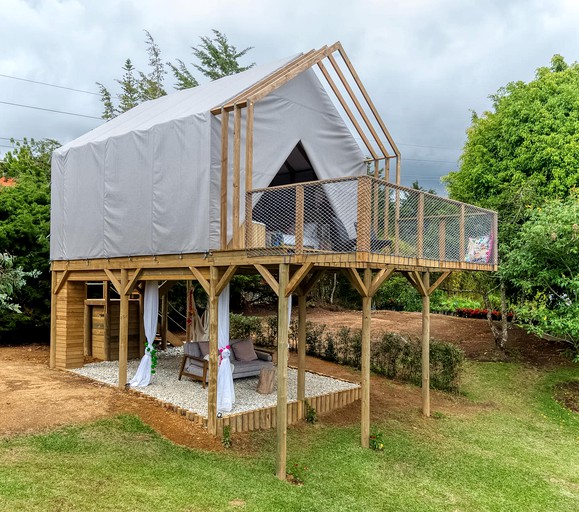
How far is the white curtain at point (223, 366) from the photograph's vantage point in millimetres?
8406

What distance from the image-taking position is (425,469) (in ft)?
24.1

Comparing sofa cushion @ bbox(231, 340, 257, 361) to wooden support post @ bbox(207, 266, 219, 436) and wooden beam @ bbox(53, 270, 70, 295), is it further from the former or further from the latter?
wooden beam @ bbox(53, 270, 70, 295)

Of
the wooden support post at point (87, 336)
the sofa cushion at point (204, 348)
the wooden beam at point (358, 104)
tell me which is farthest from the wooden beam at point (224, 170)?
the wooden support post at point (87, 336)

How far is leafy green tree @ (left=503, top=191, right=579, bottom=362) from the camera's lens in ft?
35.9

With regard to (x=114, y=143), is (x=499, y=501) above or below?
below

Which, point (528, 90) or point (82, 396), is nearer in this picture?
point (82, 396)

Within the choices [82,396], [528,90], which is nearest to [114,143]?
[82,396]

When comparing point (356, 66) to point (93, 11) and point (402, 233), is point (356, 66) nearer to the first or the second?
point (402, 233)

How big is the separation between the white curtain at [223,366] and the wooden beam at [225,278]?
0.98 feet

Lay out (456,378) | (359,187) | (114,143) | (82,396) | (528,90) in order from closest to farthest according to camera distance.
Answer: (359,187) < (82,396) < (114,143) < (456,378) < (528,90)

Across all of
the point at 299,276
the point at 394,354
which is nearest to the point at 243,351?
the point at 394,354

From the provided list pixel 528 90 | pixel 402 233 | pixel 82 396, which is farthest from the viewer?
pixel 528 90

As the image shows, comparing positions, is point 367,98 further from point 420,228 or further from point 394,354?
point 394,354

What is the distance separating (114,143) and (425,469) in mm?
8682
